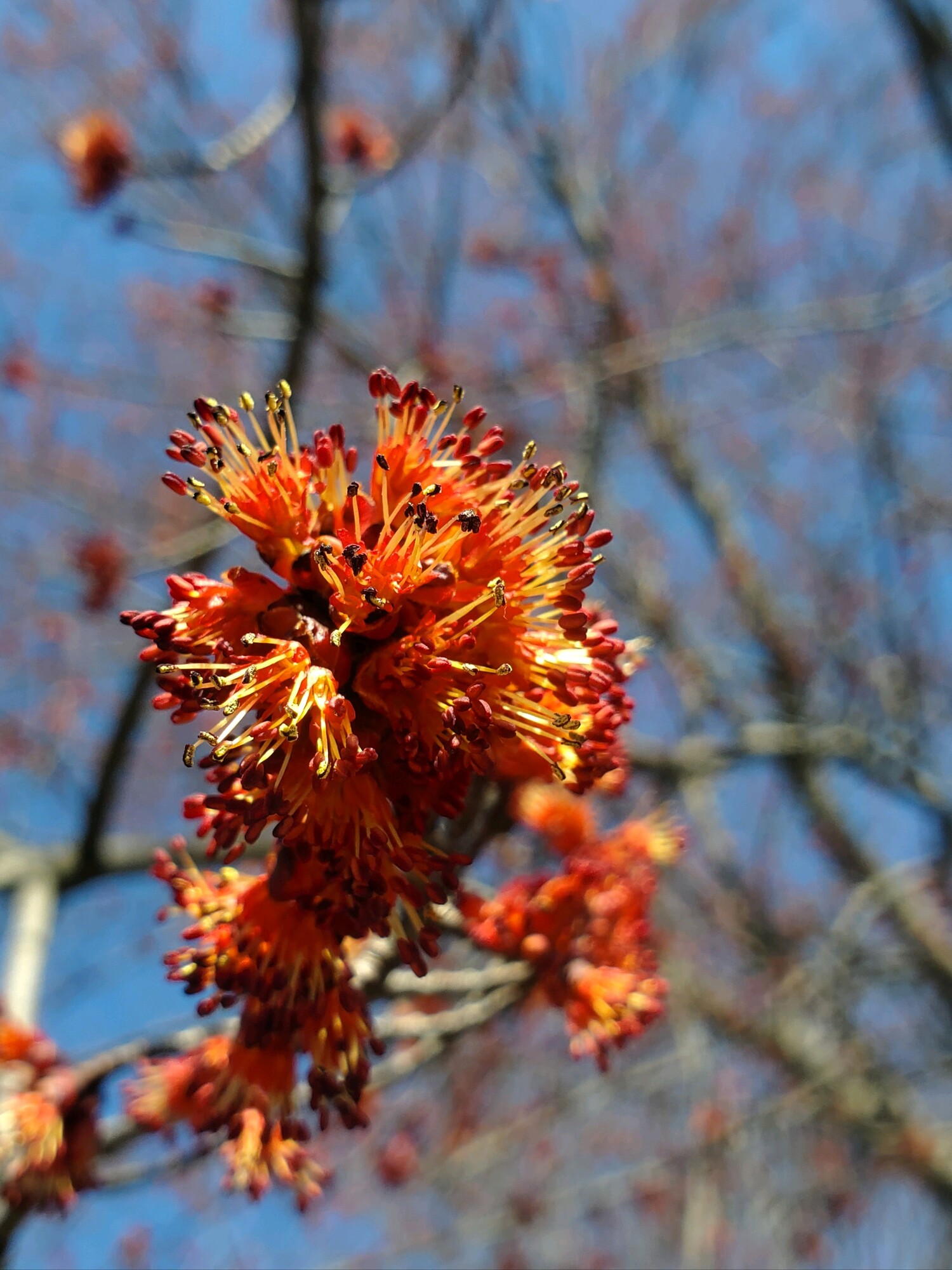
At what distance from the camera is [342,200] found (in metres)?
4.31

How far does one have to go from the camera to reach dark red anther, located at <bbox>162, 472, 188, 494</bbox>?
1455 millimetres

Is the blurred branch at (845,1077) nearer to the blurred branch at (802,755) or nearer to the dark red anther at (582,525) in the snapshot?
the blurred branch at (802,755)

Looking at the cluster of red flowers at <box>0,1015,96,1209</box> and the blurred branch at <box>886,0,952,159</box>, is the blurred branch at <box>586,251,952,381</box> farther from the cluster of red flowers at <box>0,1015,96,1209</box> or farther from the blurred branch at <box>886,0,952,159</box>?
the cluster of red flowers at <box>0,1015,96,1209</box>

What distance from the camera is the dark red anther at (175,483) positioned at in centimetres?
146

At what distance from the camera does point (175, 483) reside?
4.84 feet

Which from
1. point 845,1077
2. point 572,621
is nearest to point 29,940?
point 572,621

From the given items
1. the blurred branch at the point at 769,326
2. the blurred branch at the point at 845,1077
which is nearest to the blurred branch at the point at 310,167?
the blurred branch at the point at 769,326

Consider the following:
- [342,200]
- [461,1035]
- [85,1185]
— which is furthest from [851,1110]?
[342,200]

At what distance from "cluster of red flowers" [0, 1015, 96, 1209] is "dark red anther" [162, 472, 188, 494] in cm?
164

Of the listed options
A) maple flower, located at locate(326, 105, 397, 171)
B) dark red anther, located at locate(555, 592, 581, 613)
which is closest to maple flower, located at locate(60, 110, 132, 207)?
maple flower, located at locate(326, 105, 397, 171)

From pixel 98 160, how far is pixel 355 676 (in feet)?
15.1

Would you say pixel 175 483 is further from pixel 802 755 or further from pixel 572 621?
pixel 802 755

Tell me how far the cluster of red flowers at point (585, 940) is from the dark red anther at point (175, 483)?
3.37 ft

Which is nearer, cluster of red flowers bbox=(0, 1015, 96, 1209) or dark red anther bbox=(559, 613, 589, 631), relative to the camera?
dark red anther bbox=(559, 613, 589, 631)
